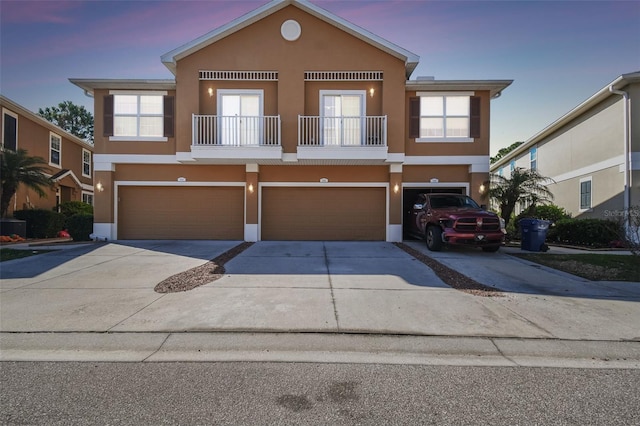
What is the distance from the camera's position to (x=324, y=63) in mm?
13156

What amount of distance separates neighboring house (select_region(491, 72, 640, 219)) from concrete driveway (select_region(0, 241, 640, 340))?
19.5 feet

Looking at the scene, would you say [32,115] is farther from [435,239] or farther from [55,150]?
[435,239]

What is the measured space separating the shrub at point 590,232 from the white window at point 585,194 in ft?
10.3

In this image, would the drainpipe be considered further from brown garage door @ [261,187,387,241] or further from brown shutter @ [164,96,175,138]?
brown shutter @ [164,96,175,138]

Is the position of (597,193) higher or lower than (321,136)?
lower

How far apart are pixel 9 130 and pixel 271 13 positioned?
596 inches

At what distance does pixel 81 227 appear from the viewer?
1352cm

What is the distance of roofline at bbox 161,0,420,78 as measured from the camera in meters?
12.7

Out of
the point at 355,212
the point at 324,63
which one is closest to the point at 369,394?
the point at 355,212

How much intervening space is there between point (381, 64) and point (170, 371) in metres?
13.0

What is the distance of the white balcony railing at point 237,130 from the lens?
12.9 meters

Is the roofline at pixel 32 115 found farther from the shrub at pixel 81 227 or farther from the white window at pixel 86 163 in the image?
the shrub at pixel 81 227

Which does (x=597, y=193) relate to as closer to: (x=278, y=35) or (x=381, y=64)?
(x=381, y=64)

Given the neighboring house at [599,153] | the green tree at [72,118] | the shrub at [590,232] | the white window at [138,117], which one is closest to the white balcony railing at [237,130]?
the white window at [138,117]
